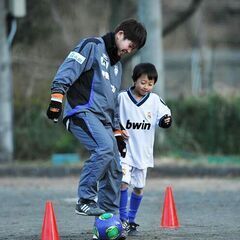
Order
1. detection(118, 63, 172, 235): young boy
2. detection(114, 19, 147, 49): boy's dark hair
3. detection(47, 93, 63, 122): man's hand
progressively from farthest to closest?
detection(118, 63, 172, 235): young boy → detection(114, 19, 147, 49): boy's dark hair → detection(47, 93, 63, 122): man's hand

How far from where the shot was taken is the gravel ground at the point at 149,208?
852cm

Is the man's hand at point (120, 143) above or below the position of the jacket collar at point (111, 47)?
below

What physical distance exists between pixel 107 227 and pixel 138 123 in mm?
1369

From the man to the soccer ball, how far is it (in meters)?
0.08

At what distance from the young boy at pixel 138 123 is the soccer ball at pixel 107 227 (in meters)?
0.82

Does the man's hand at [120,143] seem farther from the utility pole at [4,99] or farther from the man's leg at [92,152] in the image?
the utility pole at [4,99]

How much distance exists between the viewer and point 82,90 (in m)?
7.75

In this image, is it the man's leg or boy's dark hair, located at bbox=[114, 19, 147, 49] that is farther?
boy's dark hair, located at bbox=[114, 19, 147, 49]

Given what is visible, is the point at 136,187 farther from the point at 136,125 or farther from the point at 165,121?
the point at 165,121

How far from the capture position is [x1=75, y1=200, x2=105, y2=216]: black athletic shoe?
25.0 ft

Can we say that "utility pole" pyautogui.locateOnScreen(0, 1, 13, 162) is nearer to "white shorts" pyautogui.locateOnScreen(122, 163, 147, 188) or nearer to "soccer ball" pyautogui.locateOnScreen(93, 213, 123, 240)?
"white shorts" pyautogui.locateOnScreen(122, 163, 147, 188)

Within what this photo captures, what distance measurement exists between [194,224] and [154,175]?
6417 mm

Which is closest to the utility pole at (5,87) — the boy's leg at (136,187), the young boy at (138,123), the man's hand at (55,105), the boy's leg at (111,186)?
the boy's leg at (136,187)

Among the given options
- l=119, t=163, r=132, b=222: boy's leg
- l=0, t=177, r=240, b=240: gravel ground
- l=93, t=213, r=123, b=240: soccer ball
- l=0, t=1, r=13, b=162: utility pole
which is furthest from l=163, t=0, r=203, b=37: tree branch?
l=93, t=213, r=123, b=240: soccer ball
